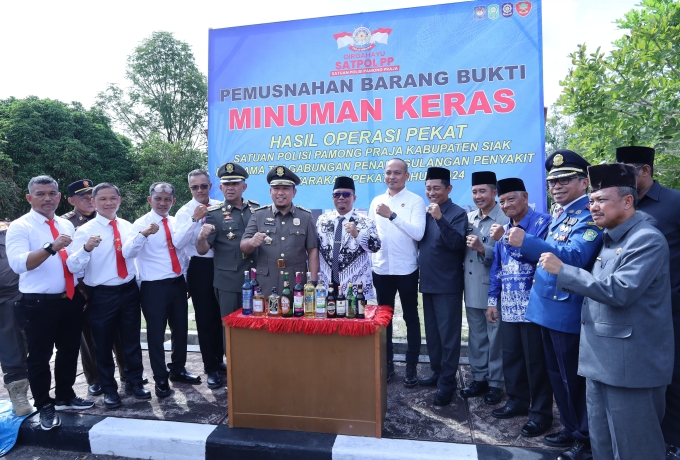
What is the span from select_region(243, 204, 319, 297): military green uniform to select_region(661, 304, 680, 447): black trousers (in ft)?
9.28

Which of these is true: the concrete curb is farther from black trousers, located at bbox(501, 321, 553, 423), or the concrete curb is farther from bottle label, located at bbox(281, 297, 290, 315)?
bottle label, located at bbox(281, 297, 290, 315)

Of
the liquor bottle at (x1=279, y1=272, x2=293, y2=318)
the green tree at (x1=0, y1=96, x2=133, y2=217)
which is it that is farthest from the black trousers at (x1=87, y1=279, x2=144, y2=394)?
the green tree at (x1=0, y1=96, x2=133, y2=217)

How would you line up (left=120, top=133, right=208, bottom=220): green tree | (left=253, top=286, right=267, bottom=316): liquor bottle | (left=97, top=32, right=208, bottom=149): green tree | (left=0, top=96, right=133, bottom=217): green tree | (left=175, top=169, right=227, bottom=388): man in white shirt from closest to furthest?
(left=253, top=286, right=267, bottom=316): liquor bottle
(left=175, top=169, right=227, bottom=388): man in white shirt
(left=0, top=96, right=133, bottom=217): green tree
(left=120, top=133, right=208, bottom=220): green tree
(left=97, top=32, right=208, bottom=149): green tree

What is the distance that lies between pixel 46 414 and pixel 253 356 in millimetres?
1831

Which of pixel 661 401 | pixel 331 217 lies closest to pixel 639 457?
pixel 661 401

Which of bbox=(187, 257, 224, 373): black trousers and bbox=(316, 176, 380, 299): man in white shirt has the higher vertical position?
bbox=(316, 176, 380, 299): man in white shirt

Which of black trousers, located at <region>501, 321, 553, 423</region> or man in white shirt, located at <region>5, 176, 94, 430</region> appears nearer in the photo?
black trousers, located at <region>501, 321, 553, 423</region>

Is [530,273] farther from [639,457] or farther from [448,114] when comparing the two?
[448,114]

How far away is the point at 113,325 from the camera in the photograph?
3840 mm

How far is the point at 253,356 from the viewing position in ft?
10.8

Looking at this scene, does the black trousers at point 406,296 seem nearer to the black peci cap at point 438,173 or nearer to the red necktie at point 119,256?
the black peci cap at point 438,173

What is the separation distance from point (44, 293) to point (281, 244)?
2019 millimetres

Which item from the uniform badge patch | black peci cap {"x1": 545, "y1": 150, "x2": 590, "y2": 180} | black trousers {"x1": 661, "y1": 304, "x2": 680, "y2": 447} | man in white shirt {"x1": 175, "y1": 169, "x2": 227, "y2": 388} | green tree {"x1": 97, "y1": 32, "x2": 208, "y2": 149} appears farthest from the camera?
green tree {"x1": 97, "y1": 32, "x2": 208, "y2": 149}

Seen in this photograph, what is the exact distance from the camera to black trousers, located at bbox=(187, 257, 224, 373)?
14.1ft
